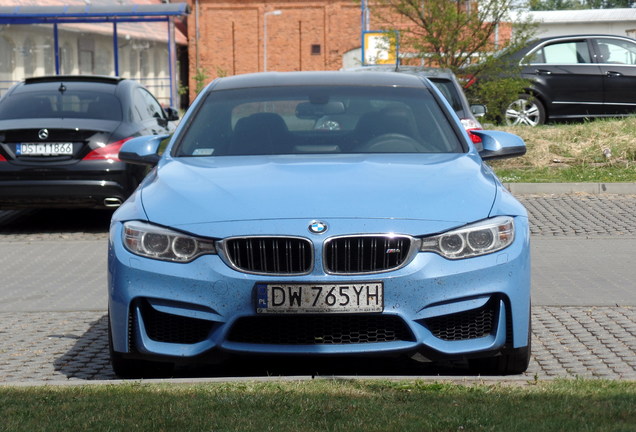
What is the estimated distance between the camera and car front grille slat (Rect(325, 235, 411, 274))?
193 inches

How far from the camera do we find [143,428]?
4.09m

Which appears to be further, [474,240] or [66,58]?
[66,58]

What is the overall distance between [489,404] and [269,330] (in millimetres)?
1080

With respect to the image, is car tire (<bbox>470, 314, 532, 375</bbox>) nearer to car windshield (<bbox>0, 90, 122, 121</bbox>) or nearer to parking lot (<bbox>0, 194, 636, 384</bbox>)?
parking lot (<bbox>0, 194, 636, 384</bbox>)

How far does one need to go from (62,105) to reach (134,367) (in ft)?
23.9

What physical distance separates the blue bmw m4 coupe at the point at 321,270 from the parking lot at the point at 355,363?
34cm

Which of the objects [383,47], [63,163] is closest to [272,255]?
[63,163]

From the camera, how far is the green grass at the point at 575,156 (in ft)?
49.6

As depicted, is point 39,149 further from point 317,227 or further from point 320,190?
point 317,227

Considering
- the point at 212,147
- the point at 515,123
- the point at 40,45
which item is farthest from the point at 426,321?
the point at 40,45

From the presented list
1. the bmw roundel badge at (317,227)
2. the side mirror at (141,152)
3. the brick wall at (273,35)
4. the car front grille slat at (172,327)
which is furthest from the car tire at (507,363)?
the brick wall at (273,35)

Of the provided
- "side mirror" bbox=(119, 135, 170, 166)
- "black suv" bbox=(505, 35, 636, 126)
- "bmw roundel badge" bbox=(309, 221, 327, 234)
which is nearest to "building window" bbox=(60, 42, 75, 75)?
"black suv" bbox=(505, 35, 636, 126)

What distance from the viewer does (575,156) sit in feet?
52.9

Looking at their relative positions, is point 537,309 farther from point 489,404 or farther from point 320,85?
point 489,404
